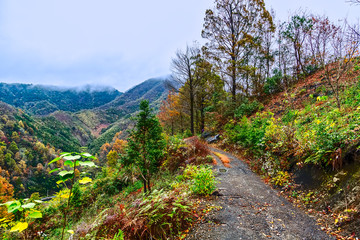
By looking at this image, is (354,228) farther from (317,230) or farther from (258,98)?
(258,98)

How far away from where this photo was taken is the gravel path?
303cm

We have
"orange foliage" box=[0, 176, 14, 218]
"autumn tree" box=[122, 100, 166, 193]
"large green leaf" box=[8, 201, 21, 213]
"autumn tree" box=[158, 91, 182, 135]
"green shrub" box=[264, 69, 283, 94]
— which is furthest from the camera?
"autumn tree" box=[158, 91, 182, 135]

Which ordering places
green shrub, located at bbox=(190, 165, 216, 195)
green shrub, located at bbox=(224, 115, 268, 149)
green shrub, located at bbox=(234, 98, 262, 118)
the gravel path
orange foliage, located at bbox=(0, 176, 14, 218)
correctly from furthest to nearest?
orange foliage, located at bbox=(0, 176, 14, 218) → green shrub, located at bbox=(234, 98, 262, 118) → green shrub, located at bbox=(224, 115, 268, 149) → green shrub, located at bbox=(190, 165, 216, 195) → the gravel path

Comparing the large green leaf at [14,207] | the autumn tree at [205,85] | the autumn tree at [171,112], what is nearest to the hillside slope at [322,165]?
the large green leaf at [14,207]

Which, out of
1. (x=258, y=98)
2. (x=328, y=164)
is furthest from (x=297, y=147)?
(x=258, y=98)

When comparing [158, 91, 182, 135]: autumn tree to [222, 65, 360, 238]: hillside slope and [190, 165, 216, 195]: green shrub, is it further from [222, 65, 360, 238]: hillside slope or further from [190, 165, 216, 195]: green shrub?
[190, 165, 216, 195]: green shrub

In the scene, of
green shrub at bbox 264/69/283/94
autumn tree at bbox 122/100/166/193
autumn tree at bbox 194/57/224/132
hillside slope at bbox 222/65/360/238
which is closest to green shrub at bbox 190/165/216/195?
hillside slope at bbox 222/65/360/238

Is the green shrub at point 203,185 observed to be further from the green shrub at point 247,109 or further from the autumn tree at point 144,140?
the green shrub at point 247,109

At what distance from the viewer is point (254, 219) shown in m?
3.48

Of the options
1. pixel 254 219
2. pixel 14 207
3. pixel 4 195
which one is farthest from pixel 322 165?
pixel 4 195

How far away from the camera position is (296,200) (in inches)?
174

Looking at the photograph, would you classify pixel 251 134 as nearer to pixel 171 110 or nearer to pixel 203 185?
pixel 203 185

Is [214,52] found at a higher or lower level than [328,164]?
higher

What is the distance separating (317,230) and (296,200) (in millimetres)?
1345
